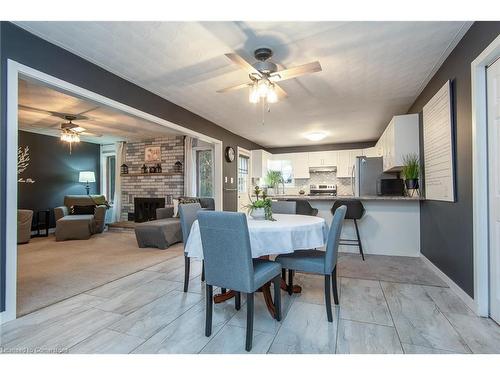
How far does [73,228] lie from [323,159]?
6302 millimetres

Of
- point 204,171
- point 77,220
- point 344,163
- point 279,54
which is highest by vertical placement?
point 279,54

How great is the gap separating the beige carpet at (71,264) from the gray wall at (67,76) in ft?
2.12

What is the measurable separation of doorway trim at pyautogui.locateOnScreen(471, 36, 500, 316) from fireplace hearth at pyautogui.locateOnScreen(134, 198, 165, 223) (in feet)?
19.5

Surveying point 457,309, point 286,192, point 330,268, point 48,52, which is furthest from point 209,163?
point 457,309

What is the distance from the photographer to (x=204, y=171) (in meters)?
6.26

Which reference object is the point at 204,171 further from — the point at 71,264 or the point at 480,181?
the point at 480,181

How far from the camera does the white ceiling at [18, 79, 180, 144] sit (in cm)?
356

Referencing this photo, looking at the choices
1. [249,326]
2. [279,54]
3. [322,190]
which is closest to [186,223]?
[249,326]

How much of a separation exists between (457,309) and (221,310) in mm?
1993

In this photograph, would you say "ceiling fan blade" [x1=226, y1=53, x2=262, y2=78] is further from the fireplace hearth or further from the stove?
the stove

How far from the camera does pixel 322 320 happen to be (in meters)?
1.93

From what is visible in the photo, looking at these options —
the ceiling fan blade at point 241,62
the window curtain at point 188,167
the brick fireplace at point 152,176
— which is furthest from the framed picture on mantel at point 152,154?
the ceiling fan blade at point 241,62

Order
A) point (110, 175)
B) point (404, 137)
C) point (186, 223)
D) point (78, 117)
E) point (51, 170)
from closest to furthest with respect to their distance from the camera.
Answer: point (186, 223), point (404, 137), point (78, 117), point (51, 170), point (110, 175)
